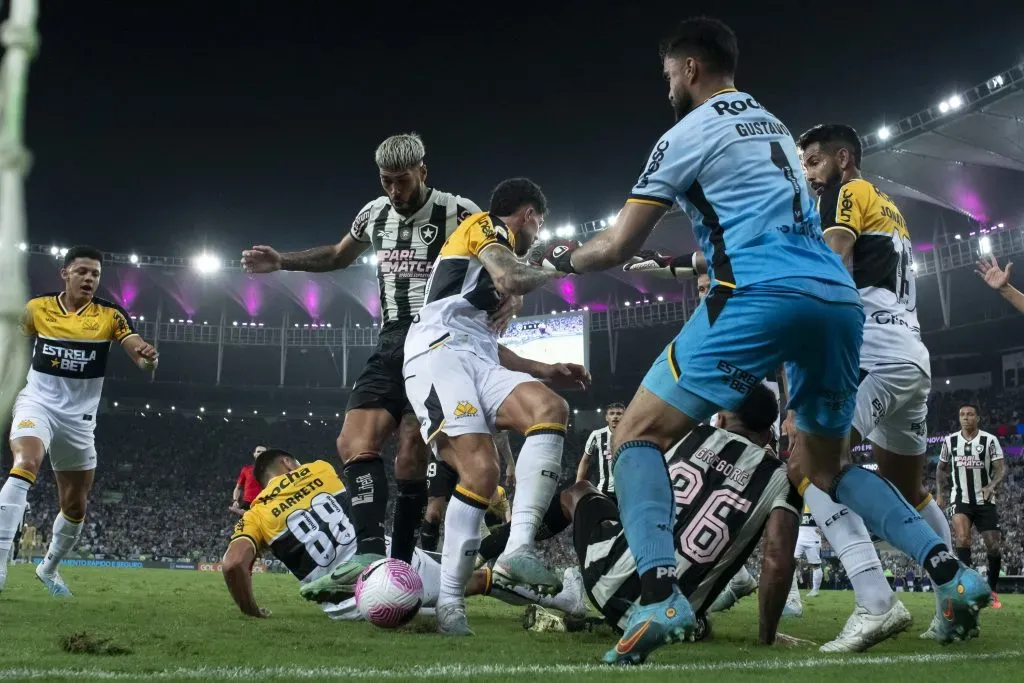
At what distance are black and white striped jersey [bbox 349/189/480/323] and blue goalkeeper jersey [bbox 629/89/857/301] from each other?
277 cm

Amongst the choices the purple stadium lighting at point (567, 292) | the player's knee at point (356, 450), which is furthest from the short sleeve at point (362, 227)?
the purple stadium lighting at point (567, 292)

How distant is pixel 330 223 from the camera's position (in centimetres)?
5181

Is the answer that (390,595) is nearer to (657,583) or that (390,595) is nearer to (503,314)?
(657,583)

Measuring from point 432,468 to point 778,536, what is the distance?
14.1ft

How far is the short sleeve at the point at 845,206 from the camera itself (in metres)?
4.50

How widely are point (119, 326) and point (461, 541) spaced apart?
4.57m

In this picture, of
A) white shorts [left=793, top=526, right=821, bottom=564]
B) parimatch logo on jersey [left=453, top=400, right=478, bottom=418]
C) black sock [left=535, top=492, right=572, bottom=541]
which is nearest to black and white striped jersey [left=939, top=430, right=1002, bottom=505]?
white shorts [left=793, top=526, right=821, bottom=564]

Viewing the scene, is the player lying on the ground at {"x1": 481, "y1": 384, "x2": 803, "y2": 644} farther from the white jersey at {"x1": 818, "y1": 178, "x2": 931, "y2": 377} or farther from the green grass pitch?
the white jersey at {"x1": 818, "y1": 178, "x2": 931, "y2": 377}

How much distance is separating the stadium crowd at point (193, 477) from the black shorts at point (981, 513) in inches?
542

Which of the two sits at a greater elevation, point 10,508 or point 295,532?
point 10,508

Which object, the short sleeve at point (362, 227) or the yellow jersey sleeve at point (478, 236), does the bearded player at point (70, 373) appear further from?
the yellow jersey sleeve at point (478, 236)

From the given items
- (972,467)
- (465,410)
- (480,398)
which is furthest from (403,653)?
(972,467)

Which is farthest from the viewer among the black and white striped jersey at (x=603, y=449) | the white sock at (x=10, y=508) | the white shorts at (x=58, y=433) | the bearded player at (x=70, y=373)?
the black and white striped jersey at (x=603, y=449)

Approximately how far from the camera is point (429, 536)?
6.40 m
